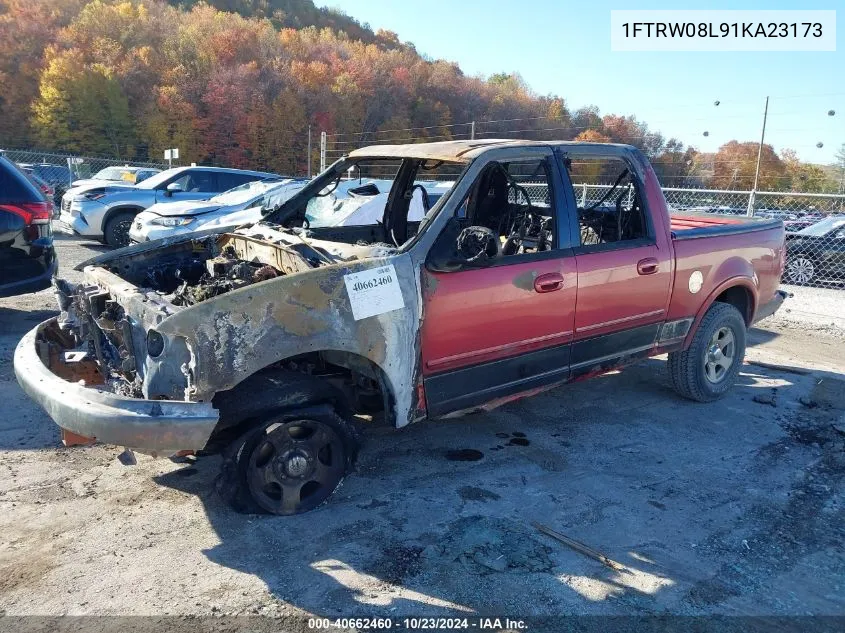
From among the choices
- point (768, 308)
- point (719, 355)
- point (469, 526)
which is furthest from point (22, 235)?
point (768, 308)

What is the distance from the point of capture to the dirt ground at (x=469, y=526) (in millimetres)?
2854

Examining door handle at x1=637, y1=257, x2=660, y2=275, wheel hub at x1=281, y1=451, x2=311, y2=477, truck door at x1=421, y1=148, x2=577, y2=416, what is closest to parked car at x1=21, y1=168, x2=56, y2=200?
wheel hub at x1=281, y1=451, x2=311, y2=477

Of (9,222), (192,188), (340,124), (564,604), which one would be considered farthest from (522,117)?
(564,604)

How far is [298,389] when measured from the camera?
3.36 meters

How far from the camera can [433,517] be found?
349 cm

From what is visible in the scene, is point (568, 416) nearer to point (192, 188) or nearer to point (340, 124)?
point (192, 188)

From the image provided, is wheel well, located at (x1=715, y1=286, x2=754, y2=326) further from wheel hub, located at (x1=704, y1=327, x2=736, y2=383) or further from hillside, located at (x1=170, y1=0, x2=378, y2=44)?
hillside, located at (x1=170, y1=0, x2=378, y2=44)

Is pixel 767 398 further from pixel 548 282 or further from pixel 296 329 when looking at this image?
pixel 296 329

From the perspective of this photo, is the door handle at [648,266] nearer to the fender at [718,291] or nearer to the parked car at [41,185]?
the fender at [718,291]

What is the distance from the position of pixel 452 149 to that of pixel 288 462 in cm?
221

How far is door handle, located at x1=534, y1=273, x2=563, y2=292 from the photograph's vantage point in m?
3.99

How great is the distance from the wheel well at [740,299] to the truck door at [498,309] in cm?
205

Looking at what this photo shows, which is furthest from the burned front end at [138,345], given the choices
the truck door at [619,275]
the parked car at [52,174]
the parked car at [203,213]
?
the parked car at [52,174]

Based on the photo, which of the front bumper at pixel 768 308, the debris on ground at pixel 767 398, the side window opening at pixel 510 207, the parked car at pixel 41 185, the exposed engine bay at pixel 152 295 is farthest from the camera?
the parked car at pixel 41 185
